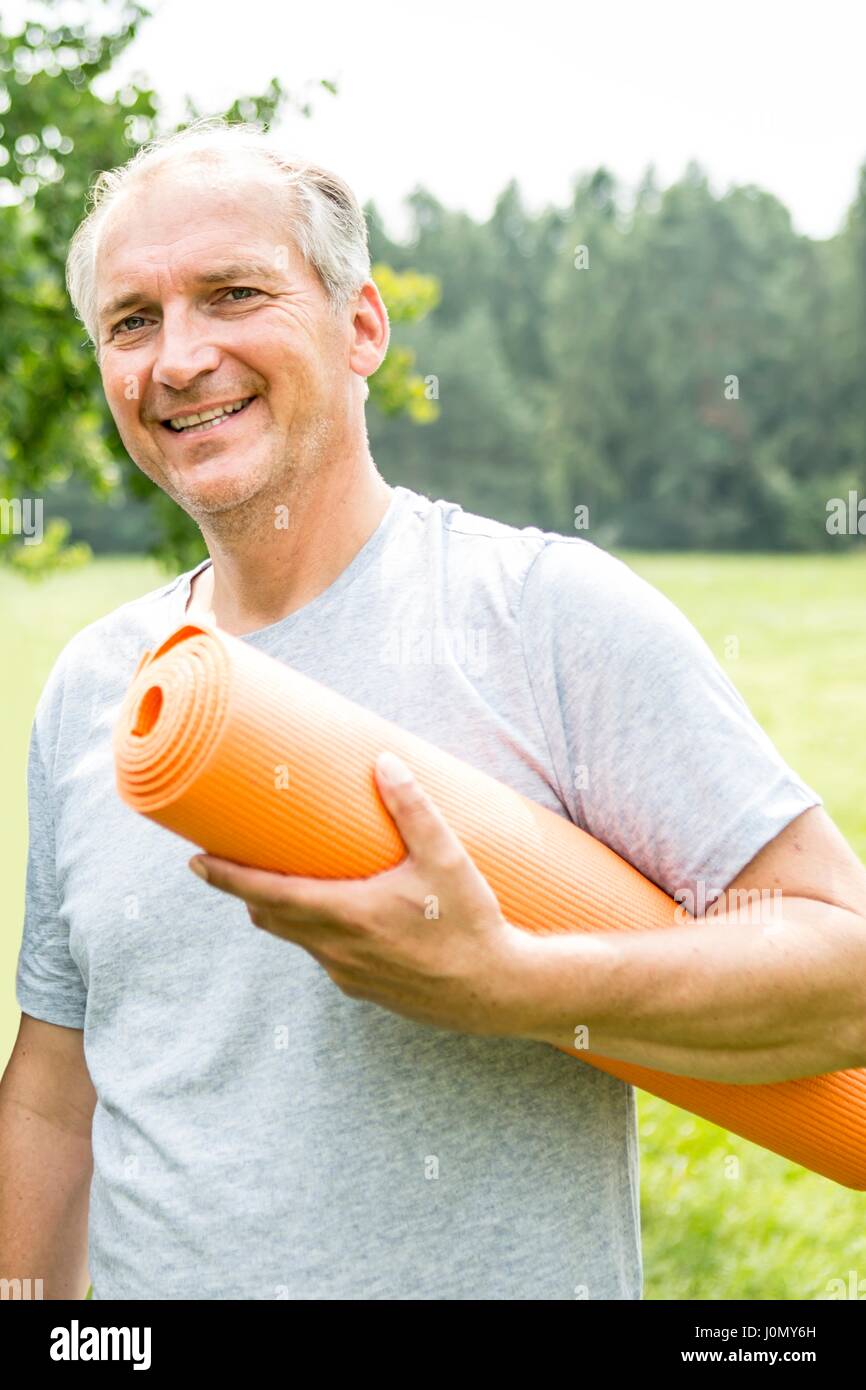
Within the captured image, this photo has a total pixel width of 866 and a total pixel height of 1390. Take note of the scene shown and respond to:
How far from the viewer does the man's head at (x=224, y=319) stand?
215 centimetres

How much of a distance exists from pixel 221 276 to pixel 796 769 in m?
14.6

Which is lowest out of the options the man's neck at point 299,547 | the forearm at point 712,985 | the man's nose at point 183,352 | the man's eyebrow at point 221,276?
the forearm at point 712,985

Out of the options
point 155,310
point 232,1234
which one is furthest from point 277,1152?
point 155,310

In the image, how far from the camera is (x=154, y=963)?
207 centimetres

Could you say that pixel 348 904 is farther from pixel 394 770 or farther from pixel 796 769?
pixel 796 769

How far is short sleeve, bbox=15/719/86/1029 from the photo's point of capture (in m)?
2.35

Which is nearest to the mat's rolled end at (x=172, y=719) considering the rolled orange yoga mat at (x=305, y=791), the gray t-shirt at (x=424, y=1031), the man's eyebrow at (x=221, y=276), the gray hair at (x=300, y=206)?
the rolled orange yoga mat at (x=305, y=791)

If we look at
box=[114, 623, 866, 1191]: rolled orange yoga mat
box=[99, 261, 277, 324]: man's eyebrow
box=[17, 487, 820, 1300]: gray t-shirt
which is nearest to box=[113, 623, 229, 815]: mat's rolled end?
box=[114, 623, 866, 1191]: rolled orange yoga mat

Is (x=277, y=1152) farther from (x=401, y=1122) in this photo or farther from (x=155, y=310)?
(x=155, y=310)

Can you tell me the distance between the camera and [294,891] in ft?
5.23

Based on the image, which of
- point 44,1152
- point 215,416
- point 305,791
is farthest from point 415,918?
point 44,1152

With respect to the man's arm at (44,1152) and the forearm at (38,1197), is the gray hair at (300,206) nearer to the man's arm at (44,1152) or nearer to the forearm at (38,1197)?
the man's arm at (44,1152)

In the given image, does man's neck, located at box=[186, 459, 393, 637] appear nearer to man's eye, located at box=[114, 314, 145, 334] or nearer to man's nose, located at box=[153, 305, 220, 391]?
man's nose, located at box=[153, 305, 220, 391]

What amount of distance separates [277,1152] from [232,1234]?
0.13 m
